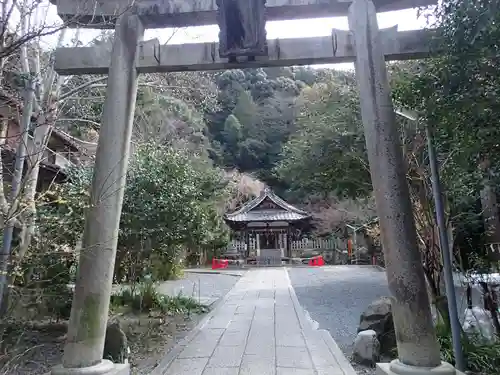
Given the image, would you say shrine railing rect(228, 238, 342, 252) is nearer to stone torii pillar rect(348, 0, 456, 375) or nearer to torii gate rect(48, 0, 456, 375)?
torii gate rect(48, 0, 456, 375)

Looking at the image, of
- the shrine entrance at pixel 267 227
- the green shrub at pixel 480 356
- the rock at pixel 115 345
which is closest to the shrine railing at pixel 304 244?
the shrine entrance at pixel 267 227

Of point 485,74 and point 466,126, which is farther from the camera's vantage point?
point 466,126

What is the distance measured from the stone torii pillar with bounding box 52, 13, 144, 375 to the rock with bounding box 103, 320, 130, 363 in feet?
5.69

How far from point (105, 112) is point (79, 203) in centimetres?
364

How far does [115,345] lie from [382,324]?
3.74 m

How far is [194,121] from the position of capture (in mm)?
23219

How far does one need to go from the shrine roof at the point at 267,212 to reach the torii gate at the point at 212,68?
21.4 metres

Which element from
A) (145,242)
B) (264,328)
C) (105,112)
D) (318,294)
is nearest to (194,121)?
(318,294)

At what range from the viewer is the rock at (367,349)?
4.58 m

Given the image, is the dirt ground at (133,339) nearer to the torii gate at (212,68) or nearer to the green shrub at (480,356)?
the torii gate at (212,68)

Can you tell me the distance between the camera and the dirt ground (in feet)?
16.1

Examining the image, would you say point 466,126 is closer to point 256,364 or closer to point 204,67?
point 204,67

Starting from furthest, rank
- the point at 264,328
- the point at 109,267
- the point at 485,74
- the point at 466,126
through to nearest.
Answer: the point at 264,328 < the point at 109,267 < the point at 466,126 < the point at 485,74

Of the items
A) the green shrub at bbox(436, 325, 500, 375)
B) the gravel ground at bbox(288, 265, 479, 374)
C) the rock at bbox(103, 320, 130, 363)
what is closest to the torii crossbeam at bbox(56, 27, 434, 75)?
the green shrub at bbox(436, 325, 500, 375)
